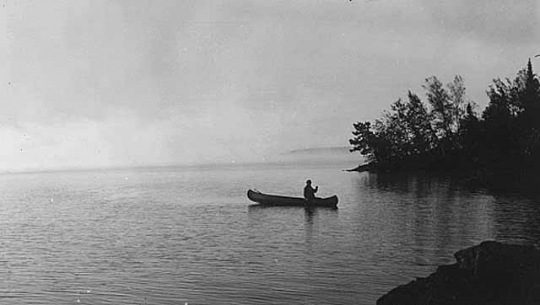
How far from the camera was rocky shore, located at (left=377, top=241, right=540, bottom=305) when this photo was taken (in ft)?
50.1

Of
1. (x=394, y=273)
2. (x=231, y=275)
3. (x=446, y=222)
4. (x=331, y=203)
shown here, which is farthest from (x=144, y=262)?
(x=331, y=203)

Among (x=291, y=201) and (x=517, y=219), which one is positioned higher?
(x=291, y=201)

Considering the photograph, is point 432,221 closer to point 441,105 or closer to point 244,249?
point 244,249

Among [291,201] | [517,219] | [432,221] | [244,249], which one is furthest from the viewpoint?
[291,201]

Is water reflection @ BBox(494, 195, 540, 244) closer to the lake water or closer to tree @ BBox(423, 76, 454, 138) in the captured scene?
the lake water

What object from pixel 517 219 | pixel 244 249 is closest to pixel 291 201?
pixel 517 219

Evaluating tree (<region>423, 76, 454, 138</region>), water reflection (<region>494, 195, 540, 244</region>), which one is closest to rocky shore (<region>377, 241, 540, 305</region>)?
water reflection (<region>494, 195, 540, 244</region>)

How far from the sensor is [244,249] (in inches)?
1237

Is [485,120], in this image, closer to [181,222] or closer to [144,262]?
[181,222]

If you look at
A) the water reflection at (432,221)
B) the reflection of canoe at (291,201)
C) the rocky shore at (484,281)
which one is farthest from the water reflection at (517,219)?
the reflection of canoe at (291,201)

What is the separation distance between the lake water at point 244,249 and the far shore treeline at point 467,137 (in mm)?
18471

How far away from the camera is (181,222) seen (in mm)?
46125

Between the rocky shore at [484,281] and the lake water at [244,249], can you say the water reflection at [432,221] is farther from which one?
the rocky shore at [484,281]

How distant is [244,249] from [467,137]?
7035 cm
